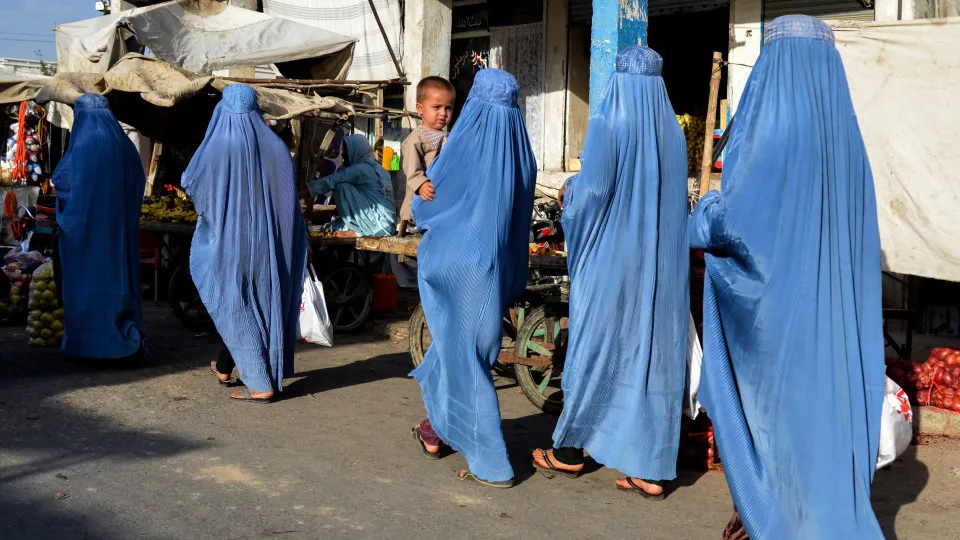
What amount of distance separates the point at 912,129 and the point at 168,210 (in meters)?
6.67

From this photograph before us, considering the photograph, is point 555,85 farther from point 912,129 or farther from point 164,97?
point 912,129

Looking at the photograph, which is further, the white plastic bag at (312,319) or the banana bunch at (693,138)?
the banana bunch at (693,138)

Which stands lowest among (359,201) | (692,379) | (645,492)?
(645,492)

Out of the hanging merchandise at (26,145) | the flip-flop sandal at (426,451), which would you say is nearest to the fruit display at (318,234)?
the flip-flop sandal at (426,451)

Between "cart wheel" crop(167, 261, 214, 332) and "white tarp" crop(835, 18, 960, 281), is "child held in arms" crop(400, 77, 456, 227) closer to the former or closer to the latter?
"white tarp" crop(835, 18, 960, 281)

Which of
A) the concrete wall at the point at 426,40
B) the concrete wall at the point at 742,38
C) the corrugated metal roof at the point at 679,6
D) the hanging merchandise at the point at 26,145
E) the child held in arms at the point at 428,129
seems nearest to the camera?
the child held in arms at the point at 428,129

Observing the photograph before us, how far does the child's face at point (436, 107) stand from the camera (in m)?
5.93

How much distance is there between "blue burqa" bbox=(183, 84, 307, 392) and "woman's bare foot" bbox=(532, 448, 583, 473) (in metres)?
2.07

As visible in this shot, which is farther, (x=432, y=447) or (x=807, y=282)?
(x=432, y=447)

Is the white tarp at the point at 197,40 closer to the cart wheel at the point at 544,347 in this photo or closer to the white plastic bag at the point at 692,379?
the cart wheel at the point at 544,347

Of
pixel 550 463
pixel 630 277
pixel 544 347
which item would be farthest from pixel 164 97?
pixel 630 277

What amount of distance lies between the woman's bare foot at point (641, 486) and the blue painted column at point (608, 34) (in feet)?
13.1

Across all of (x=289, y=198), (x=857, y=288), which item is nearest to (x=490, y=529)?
(x=857, y=288)

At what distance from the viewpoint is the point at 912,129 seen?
6094 millimetres
